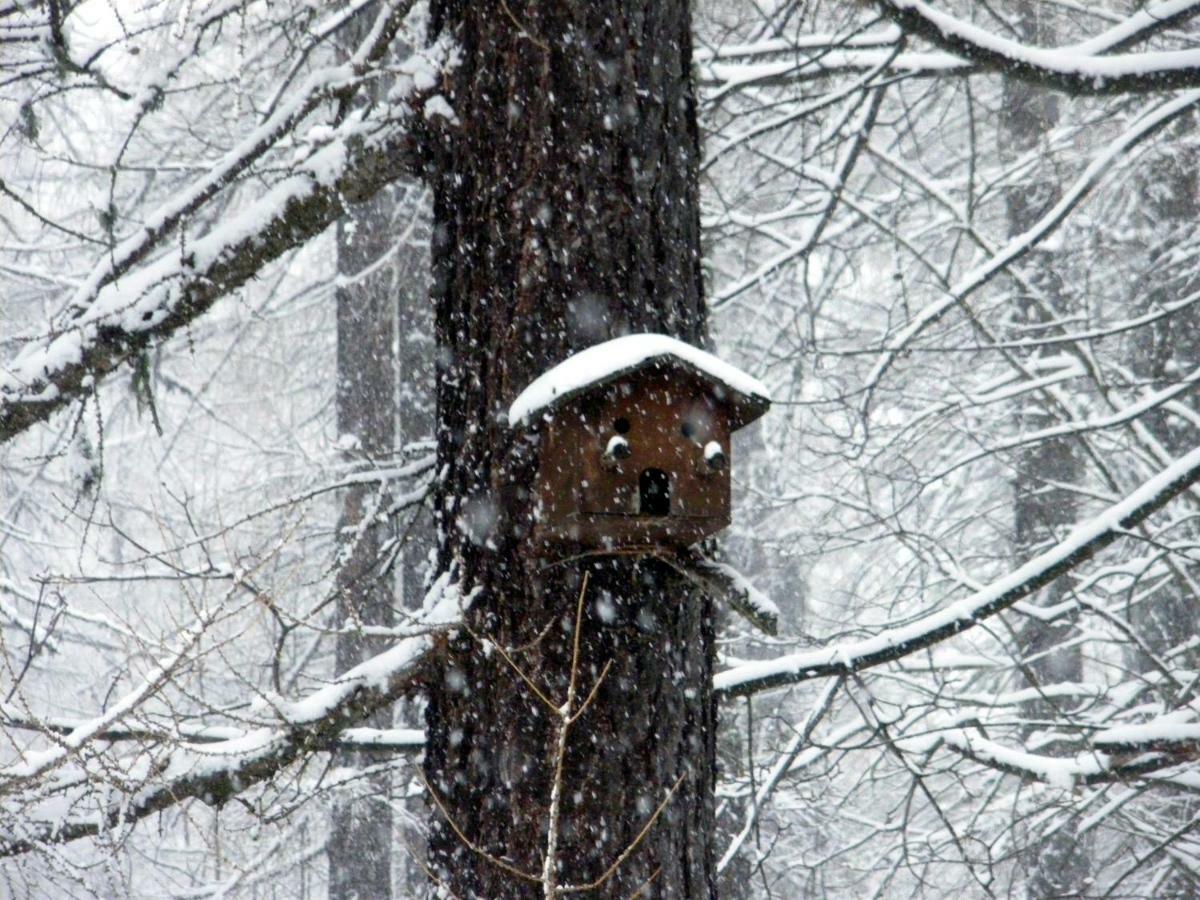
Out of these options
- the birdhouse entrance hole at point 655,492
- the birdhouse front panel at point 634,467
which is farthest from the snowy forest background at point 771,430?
the birdhouse entrance hole at point 655,492

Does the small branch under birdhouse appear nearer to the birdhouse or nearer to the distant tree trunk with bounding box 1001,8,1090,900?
the birdhouse

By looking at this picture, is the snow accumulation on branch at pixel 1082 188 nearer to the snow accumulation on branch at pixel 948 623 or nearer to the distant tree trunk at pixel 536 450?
the snow accumulation on branch at pixel 948 623

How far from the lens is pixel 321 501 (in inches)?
463

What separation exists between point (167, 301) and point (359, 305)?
20.0ft

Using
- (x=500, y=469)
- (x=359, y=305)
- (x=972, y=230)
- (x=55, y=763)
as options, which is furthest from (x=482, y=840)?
(x=359, y=305)

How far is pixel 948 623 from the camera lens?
10.6 feet

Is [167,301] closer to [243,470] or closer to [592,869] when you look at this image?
[592,869]

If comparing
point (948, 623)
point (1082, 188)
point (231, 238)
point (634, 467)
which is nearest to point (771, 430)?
point (1082, 188)

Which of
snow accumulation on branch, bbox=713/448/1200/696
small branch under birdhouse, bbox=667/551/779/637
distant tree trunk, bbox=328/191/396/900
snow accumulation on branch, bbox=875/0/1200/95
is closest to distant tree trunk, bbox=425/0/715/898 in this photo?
small branch under birdhouse, bbox=667/551/779/637

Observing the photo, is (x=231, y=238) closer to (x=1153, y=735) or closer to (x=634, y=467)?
(x=634, y=467)

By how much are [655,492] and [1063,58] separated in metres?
1.78

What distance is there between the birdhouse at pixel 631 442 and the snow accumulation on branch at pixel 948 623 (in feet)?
2.15

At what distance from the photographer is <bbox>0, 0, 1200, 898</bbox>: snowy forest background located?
3209 mm

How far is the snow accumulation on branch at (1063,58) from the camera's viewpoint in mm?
3338
